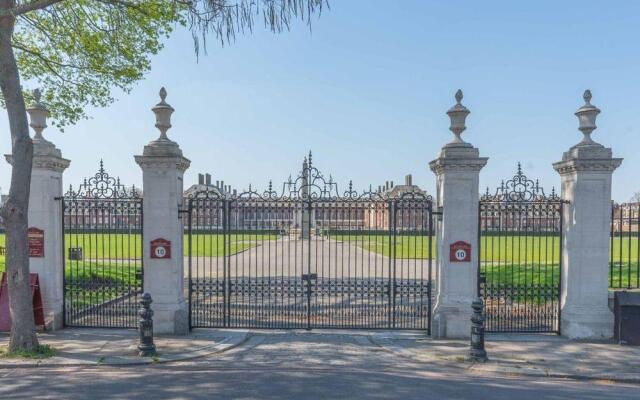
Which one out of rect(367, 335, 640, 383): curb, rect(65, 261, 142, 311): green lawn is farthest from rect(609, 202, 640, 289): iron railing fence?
rect(65, 261, 142, 311): green lawn

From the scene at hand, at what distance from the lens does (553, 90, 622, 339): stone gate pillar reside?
885 centimetres

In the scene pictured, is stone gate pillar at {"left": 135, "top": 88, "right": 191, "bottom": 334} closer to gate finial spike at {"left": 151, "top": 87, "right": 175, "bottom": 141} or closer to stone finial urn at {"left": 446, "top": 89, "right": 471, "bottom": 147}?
gate finial spike at {"left": 151, "top": 87, "right": 175, "bottom": 141}

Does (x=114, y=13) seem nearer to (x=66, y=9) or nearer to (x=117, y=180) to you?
(x=66, y=9)

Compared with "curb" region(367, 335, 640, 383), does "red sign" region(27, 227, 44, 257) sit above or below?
above

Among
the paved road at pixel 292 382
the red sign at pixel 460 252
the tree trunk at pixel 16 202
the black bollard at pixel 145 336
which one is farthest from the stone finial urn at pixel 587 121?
the tree trunk at pixel 16 202

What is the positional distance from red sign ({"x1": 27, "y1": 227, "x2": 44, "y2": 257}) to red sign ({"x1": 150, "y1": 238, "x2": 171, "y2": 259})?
8.00 feet

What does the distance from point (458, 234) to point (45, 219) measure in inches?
343

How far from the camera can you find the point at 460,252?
8.95 metres

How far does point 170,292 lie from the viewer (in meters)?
9.19

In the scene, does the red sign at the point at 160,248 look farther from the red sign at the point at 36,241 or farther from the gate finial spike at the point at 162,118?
the red sign at the point at 36,241

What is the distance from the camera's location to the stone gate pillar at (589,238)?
29.0 ft

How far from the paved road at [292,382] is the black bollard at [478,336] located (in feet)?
1.74

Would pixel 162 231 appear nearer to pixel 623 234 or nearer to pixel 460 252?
pixel 460 252

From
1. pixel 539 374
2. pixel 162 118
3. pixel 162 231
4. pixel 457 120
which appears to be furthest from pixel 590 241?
pixel 162 118
